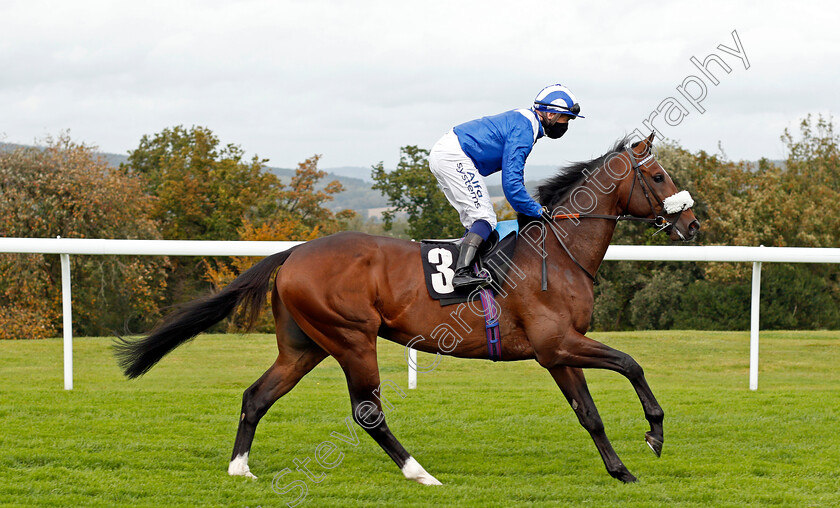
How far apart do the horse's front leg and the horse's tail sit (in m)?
1.53

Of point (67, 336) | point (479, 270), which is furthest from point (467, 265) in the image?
point (67, 336)

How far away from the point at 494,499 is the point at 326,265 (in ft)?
4.70

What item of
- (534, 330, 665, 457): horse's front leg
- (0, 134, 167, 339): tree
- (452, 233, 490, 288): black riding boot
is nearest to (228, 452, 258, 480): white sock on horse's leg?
(452, 233, 490, 288): black riding boot

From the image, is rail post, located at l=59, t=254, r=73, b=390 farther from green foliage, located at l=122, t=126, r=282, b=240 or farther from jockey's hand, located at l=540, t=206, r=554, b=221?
green foliage, located at l=122, t=126, r=282, b=240

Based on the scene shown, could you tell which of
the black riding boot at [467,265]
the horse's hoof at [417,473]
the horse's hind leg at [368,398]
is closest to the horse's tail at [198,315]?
the horse's hind leg at [368,398]

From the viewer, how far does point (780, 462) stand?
440 cm

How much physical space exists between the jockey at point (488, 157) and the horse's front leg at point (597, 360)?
49 cm

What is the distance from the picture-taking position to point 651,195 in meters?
4.36

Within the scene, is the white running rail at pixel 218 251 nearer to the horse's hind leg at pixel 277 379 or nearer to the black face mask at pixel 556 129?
the horse's hind leg at pixel 277 379

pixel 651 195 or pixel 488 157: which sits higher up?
pixel 488 157

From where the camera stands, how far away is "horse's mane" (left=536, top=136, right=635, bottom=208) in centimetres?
450

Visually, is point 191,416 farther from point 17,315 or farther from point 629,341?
point 17,315

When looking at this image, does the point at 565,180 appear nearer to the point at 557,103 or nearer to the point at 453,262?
the point at 557,103

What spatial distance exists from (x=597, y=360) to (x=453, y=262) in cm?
88
